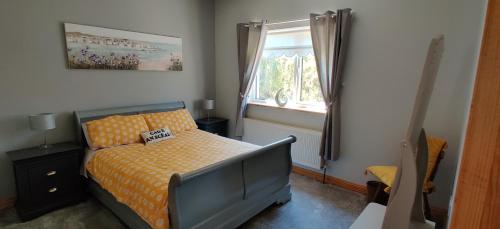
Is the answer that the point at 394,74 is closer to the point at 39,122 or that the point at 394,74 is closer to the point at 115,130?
the point at 115,130

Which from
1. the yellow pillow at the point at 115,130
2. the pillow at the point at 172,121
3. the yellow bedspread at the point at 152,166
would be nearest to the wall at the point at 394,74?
the yellow bedspread at the point at 152,166

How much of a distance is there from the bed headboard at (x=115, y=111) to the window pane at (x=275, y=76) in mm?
1317

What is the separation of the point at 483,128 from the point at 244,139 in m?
3.66

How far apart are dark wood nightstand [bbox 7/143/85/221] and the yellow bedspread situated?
0.69ft

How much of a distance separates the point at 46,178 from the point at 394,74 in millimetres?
3665

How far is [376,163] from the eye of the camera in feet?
9.26

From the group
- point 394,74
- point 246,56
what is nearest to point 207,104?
point 246,56

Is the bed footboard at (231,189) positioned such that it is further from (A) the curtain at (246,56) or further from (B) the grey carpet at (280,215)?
(A) the curtain at (246,56)

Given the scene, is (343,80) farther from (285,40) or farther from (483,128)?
(483,128)

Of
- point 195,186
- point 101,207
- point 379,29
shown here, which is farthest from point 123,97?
point 379,29

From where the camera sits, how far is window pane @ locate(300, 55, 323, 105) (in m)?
3.36

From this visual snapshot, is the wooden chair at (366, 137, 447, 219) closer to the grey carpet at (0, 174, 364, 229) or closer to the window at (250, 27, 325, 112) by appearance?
the grey carpet at (0, 174, 364, 229)

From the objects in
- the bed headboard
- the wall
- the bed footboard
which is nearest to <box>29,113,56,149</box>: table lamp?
the bed headboard

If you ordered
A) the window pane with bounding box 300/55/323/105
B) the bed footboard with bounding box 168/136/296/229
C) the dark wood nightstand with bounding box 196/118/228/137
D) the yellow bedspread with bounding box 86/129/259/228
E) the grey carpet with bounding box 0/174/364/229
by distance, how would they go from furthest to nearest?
1. the dark wood nightstand with bounding box 196/118/228/137
2. the window pane with bounding box 300/55/323/105
3. the grey carpet with bounding box 0/174/364/229
4. the yellow bedspread with bounding box 86/129/259/228
5. the bed footboard with bounding box 168/136/296/229
